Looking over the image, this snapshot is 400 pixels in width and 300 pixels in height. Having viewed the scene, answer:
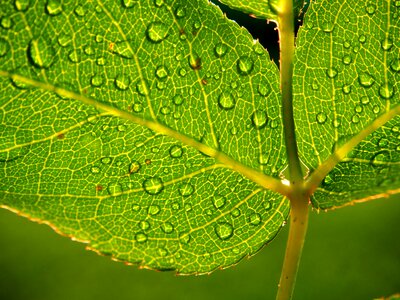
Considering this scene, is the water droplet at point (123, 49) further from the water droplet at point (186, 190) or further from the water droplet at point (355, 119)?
the water droplet at point (355, 119)

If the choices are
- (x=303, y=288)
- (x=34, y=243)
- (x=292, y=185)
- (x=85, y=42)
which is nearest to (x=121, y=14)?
(x=85, y=42)

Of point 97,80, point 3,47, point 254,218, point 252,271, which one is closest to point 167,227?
point 254,218

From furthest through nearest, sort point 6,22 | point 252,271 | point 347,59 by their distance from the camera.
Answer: point 252,271 < point 347,59 < point 6,22

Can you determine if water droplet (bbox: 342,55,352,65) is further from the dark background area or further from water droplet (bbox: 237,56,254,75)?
the dark background area

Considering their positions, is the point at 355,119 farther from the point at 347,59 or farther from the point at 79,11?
the point at 79,11

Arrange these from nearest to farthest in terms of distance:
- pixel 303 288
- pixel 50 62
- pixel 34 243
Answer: pixel 50 62 → pixel 303 288 → pixel 34 243

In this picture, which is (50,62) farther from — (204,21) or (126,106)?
(204,21)

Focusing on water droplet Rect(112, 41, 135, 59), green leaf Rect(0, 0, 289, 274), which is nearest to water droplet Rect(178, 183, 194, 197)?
green leaf Rect(0, 0, 289, 274)
